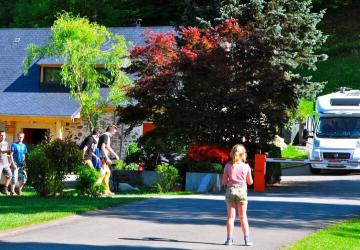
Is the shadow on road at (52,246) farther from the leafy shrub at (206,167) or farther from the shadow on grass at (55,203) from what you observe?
the leafy shrub at (206,167)

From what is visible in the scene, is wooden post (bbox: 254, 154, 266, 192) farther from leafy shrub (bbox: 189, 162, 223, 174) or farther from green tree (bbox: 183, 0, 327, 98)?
green tree (bbox: 183, 0, 327, 98)

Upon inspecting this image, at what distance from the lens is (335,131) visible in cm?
2978

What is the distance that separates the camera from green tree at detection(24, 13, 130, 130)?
33.1m

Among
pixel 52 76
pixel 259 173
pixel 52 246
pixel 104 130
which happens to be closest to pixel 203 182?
pixel 259 173

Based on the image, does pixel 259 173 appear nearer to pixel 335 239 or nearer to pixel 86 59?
pixel 335 239

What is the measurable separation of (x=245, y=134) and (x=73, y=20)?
42.3ft

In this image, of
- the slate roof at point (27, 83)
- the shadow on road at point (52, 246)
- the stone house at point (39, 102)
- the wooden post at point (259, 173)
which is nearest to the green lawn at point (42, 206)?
the shadow on road at point (52, 246)

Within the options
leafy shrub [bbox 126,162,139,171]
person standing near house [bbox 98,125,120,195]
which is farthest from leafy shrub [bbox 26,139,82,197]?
leafy shrub [bbox 126,162,139,171]

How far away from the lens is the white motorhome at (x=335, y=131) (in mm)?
29031

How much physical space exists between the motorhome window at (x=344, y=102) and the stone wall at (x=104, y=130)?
1028cm

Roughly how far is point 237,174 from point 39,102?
1064 inches

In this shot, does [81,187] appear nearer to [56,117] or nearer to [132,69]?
[132,69]

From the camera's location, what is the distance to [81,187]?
18406 mm

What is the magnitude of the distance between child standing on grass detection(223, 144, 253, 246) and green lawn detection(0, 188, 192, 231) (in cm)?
384
